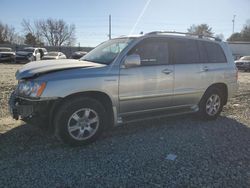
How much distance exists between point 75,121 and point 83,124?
0.15m

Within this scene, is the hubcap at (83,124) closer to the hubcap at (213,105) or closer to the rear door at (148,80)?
the rear door at (148,80)

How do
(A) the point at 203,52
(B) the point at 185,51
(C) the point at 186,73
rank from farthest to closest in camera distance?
(A) the point at 203,52 → (B) the point at 185,51 → (C) the point at 186,73

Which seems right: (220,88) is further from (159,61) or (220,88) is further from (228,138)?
(159,61)

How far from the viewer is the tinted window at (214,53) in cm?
620

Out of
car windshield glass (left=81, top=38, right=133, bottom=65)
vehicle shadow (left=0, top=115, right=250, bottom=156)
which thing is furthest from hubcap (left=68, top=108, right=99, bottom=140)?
car windshield glass (left=81, top=38, right=133, bottom=65)

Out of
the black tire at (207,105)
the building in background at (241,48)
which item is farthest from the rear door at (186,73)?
the building in background at (241,48)

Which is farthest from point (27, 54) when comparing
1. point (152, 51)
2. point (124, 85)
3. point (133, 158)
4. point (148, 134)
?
point (133, 158)

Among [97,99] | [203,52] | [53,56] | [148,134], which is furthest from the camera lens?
[53,56]

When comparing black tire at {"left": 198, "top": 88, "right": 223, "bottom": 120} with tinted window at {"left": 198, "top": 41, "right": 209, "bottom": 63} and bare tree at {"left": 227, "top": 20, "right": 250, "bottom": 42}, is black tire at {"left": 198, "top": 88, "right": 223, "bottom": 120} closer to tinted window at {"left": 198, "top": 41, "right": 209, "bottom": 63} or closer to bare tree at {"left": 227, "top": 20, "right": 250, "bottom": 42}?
tinted window at {"left": 198, "top": 41, "right": 209, "bottom": 63}

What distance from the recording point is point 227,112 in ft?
23.8

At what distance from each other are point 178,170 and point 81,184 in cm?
134

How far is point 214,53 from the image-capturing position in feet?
20.7

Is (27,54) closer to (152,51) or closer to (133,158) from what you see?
(152,51)

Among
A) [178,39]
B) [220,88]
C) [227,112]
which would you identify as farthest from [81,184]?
[227,112]
